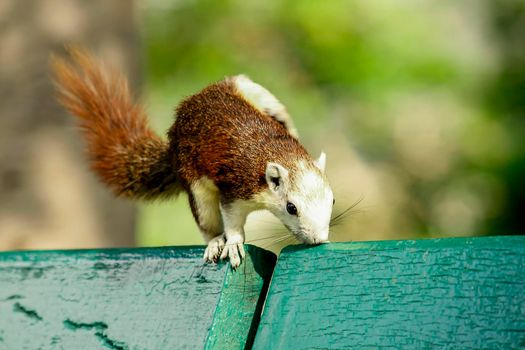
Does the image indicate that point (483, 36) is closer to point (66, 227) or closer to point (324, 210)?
point (66, 227)

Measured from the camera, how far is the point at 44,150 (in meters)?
3.41

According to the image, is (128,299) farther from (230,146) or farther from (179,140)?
(179,140)

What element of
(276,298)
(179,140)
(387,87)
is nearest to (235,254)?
(276,298)

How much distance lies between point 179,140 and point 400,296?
1.10 m

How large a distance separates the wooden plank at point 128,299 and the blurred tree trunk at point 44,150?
1602 millimetres

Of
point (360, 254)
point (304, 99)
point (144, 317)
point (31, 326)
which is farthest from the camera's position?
point (304, 99)

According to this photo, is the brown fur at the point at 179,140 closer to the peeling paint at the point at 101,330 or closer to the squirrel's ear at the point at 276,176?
the squirrel's ear at the point at 276,176

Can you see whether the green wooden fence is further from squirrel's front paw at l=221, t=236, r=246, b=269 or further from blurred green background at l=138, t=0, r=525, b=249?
blurred green background at l=138, t=0, r=525, b=249

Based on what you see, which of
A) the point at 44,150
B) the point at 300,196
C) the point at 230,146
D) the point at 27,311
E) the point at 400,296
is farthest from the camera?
the point at 44,150

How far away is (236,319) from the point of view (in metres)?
1.48

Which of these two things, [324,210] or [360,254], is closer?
[360,254]

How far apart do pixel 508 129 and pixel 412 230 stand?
754mm

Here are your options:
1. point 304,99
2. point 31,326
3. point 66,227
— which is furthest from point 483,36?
point 31,326

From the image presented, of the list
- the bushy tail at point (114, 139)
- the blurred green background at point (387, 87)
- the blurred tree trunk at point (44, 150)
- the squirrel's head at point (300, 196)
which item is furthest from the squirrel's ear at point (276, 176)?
the blurred green background at point (387, 87)
